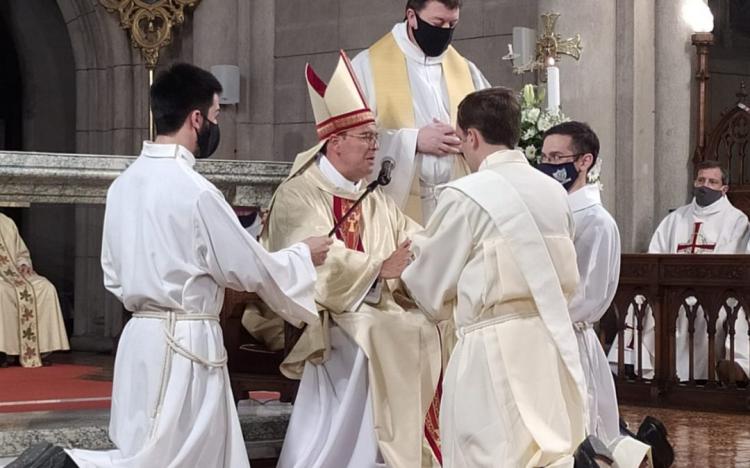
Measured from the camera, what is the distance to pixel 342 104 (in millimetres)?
5910

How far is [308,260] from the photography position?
5246 millimetres

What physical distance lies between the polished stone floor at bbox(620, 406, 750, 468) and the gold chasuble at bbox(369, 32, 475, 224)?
171cm

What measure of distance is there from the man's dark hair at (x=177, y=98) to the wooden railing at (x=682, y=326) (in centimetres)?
504

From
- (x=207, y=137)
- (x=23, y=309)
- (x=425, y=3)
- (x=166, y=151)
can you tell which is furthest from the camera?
(x=23, y=309)

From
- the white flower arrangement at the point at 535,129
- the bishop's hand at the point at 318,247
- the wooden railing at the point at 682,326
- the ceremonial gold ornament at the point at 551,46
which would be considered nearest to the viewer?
the bishop's hand at the point at 318,247

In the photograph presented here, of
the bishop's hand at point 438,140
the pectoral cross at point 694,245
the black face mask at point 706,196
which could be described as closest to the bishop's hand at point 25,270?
the bishop's hand at point 438,140

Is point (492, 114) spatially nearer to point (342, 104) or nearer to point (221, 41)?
point (342, 104)

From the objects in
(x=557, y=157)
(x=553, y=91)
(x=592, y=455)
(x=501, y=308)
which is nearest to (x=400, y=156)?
(x=557, y=157)

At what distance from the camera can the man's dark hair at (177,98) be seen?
502 cm

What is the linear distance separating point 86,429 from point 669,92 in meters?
6.50

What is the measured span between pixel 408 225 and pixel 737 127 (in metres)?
5.69

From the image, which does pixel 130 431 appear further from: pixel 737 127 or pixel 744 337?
pixel 737 127

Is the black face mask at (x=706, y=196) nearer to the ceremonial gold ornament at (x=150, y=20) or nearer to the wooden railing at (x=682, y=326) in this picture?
the wooden railing at (x=682, y=326)

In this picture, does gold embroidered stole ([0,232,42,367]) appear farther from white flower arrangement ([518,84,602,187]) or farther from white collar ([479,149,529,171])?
white collar ([479,149,529,171])
